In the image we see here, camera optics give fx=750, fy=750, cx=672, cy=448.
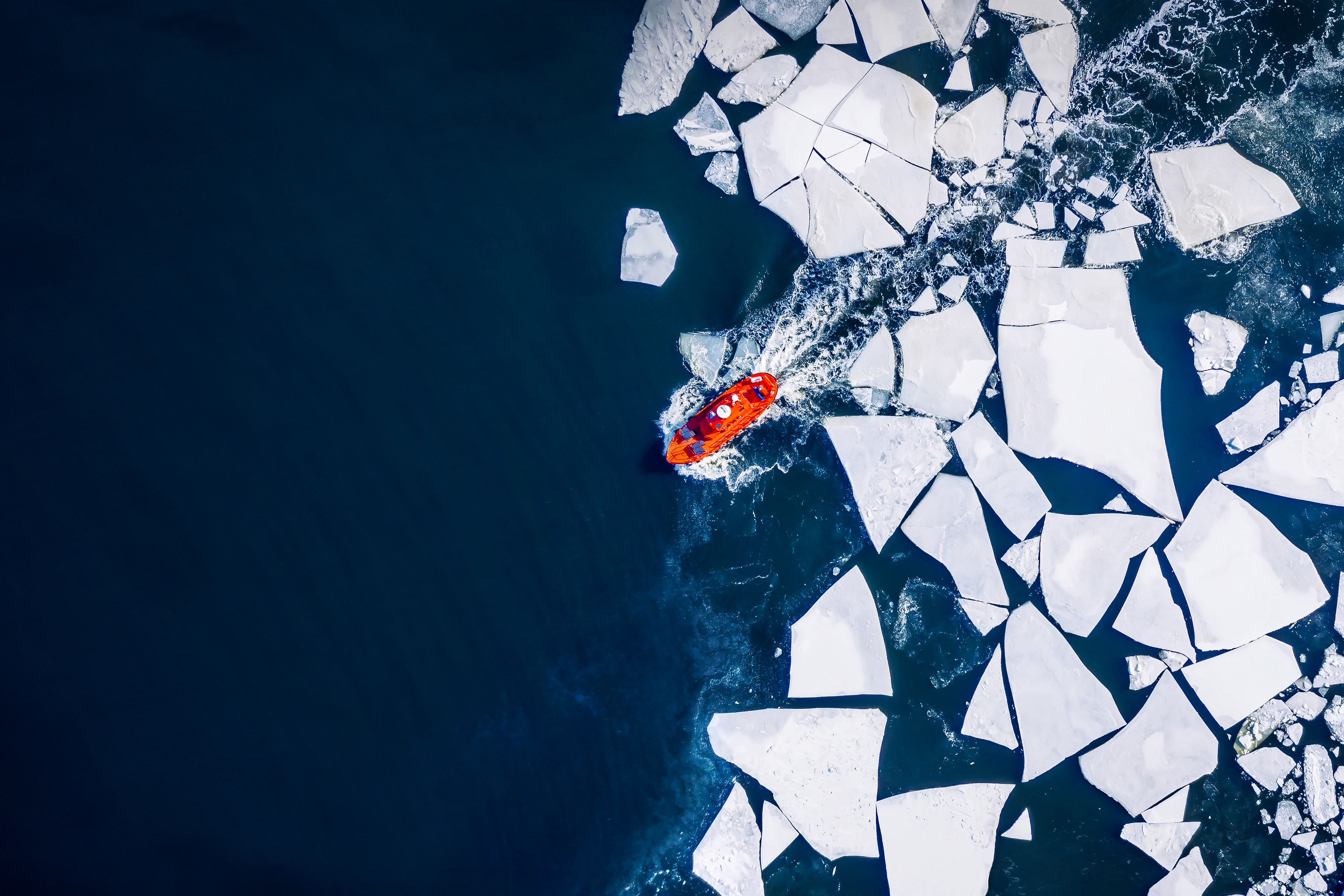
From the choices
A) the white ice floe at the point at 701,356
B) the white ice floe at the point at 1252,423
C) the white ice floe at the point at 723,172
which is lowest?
the white ice floe at the point at 701,356

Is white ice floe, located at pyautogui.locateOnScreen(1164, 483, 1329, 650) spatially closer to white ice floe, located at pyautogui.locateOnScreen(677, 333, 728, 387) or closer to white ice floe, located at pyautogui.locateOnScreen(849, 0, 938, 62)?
white ice floe, located at pyautogui.locateOnScreen(677, 333, 728, 387)

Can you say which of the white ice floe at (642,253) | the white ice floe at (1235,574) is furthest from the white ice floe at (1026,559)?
the white ice floe at (642,253)

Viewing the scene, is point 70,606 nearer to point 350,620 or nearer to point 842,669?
point 350,620

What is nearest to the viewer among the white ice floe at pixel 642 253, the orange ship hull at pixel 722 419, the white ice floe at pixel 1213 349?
the orange ship hull at pixel 722 419

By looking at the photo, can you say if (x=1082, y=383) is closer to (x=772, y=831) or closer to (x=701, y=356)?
→ (x=701, y=356)

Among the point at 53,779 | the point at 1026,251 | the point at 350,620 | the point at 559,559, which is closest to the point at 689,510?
the point at 559,559

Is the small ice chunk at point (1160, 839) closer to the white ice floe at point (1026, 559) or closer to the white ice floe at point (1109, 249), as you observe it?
the white ice floe at point (1026, 559)

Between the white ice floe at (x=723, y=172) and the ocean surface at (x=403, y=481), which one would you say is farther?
the white ice floe at (x=723, y=172)

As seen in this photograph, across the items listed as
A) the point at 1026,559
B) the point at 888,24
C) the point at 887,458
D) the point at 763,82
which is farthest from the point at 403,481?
the point at 888,24
